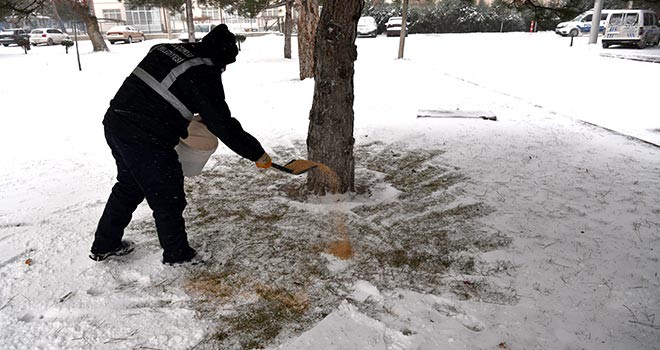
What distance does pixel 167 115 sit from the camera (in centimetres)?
237

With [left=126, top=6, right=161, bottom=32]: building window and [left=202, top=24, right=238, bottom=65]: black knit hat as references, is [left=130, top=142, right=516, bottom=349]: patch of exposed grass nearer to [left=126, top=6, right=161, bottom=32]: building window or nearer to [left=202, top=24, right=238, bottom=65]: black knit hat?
[left=202, top=24, right=238, bottom=65]: black knit hat

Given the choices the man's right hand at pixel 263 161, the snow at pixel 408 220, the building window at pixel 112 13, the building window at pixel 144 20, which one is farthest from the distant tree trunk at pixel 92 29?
the building window at pixel 112 13

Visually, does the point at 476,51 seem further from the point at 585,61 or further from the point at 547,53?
the point at 585,61

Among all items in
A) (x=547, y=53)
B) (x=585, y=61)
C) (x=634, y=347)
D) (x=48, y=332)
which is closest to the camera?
(x=634, y=347)

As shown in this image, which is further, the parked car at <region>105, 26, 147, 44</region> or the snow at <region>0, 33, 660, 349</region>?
the parked car at <region>105, 26, 147, 44</region>

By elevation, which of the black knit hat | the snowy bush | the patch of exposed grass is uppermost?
the snowy bush

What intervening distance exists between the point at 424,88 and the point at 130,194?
733cm

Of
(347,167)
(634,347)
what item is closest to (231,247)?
(347,167)

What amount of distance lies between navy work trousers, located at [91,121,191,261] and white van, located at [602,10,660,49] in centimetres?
2065

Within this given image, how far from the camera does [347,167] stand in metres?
3.67

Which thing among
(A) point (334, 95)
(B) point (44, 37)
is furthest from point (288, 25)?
(B) point (44, 37)

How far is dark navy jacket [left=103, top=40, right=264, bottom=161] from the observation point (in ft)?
7.60

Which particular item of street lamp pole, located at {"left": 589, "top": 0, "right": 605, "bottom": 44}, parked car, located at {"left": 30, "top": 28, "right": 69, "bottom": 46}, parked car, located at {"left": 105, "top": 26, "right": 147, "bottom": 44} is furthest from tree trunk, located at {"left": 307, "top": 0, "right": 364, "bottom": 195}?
parked car, located at {"left": 30, "top": 28, "right": 69, "bottom": 46}

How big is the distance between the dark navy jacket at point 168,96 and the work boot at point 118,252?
86 centimetres
